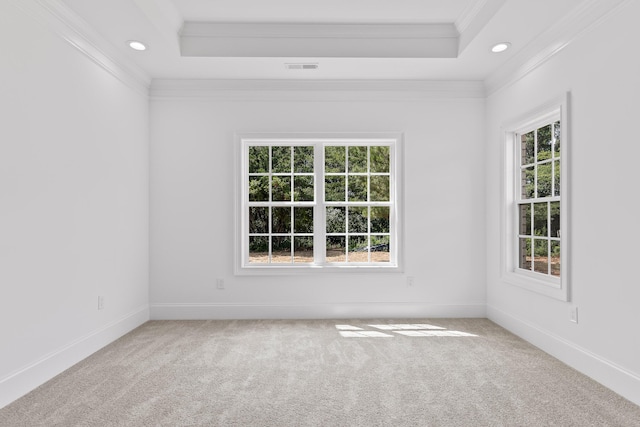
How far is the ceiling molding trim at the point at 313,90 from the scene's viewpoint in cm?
465

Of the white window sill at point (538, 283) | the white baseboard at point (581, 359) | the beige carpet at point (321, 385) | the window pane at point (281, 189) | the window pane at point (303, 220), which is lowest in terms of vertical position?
the beige carpet at point (321, 385)

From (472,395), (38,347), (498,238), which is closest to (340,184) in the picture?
(498,238)

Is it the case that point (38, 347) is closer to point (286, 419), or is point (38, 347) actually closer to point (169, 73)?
point (286, 419)

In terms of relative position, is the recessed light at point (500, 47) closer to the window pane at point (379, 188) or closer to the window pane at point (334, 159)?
the window pane at point (379, 188)

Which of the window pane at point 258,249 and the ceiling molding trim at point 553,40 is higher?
the ceiling molding trim at point 553,40

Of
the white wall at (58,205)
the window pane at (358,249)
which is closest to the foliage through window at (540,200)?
the window pane at (358,249)

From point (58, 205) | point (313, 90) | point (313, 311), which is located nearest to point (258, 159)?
point (313, 90)

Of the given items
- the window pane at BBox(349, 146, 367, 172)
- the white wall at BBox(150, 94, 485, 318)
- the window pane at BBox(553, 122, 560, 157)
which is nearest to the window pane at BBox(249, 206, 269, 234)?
the white wall at BBox(150, 94, 485, 318)

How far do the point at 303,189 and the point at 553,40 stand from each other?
286 centimetres

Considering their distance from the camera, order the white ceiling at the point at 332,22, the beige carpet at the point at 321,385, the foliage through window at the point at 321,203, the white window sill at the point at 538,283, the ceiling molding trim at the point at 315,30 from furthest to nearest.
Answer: the foliage through window at the point at 321,203 < the ceiling molding trim at the point at 315,30 < the white window sill at the point at 538,283 < the white ceiling at the point at 332,22 < the beige carpet at the point at 321,385

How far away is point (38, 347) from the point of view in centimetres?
286

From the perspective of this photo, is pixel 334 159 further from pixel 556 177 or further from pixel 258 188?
pixel 556 177

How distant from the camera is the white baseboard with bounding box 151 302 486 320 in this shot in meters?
4.67

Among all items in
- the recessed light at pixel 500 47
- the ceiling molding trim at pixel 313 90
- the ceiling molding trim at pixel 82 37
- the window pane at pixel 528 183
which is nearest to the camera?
the ceiling molding trim at pixel 82 37
